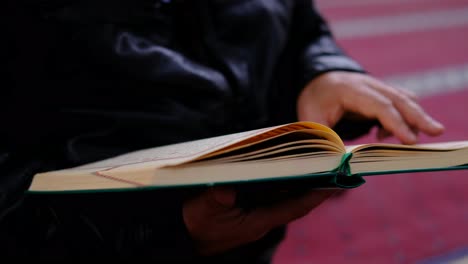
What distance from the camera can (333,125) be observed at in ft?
2.71

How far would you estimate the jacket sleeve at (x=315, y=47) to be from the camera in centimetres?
85

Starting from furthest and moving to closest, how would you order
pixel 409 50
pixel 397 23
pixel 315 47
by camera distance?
pixel 397 23 < pixel 409 50 < pixel 315 47

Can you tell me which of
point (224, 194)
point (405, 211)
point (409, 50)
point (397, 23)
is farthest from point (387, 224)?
point (397, 23)

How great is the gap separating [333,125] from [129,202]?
0.37 metres

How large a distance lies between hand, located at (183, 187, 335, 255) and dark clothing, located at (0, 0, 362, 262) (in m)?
0.03

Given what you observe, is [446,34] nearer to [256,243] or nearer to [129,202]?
[256,243]

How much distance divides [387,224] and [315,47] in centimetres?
82

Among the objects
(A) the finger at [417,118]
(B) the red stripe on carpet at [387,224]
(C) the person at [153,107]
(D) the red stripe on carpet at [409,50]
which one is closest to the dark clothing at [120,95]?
(C) the person at [153,107]

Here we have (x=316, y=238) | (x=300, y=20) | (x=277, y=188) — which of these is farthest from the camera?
(x=316, y=238)

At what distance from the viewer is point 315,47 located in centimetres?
92

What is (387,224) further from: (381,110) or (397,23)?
(397,23)

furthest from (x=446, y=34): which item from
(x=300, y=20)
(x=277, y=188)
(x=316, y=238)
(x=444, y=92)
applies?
(x=277, y=188)

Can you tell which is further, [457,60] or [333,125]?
[457,60]

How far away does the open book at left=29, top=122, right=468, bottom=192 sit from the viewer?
44 cm
